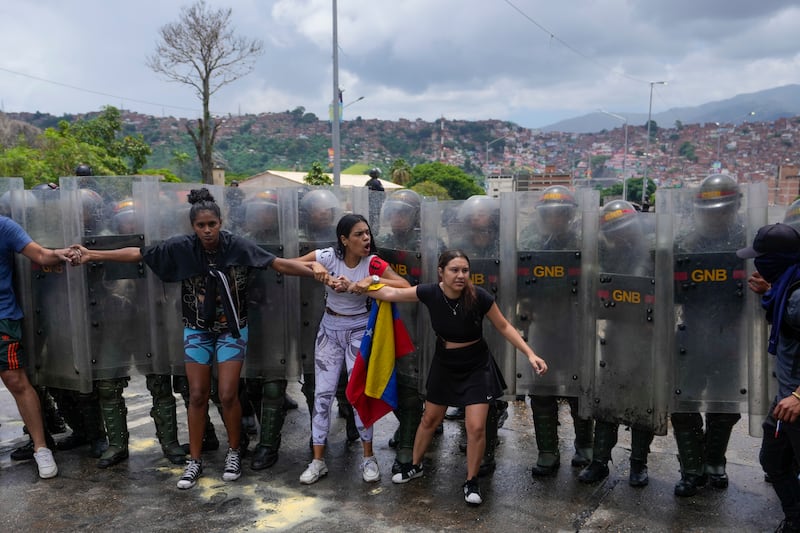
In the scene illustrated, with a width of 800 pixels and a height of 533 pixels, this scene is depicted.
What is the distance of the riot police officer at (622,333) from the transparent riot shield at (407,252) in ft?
3.98

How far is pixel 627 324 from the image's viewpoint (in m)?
4.02

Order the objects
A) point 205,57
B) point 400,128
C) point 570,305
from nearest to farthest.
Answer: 1. point 570,305
2. point 205,57
3. point 400,128

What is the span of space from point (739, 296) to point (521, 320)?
4.21ft

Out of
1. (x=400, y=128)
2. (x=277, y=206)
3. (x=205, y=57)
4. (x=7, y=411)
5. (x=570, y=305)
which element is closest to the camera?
(x=570, y=305)

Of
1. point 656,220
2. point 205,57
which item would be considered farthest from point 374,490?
point 205,57

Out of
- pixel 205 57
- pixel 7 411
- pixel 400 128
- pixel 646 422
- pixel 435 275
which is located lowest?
pixel 7 411

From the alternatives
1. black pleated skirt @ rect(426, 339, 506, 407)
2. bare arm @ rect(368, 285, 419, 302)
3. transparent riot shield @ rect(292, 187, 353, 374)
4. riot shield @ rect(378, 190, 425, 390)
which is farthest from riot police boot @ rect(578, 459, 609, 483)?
transparent riot shield @ rect(292, 187, 353, 374)

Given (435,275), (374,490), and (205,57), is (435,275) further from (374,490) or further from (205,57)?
(205,57)

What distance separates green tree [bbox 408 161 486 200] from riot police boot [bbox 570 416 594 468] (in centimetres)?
6837

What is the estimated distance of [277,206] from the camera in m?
4.74

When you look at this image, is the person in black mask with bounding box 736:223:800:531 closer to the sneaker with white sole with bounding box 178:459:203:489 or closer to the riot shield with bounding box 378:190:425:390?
the riot shield with bounding box 378:190:425:390

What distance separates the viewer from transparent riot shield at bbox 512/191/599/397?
4156 millimetres

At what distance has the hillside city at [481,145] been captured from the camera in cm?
10209

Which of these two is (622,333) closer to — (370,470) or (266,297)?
(370,470)
